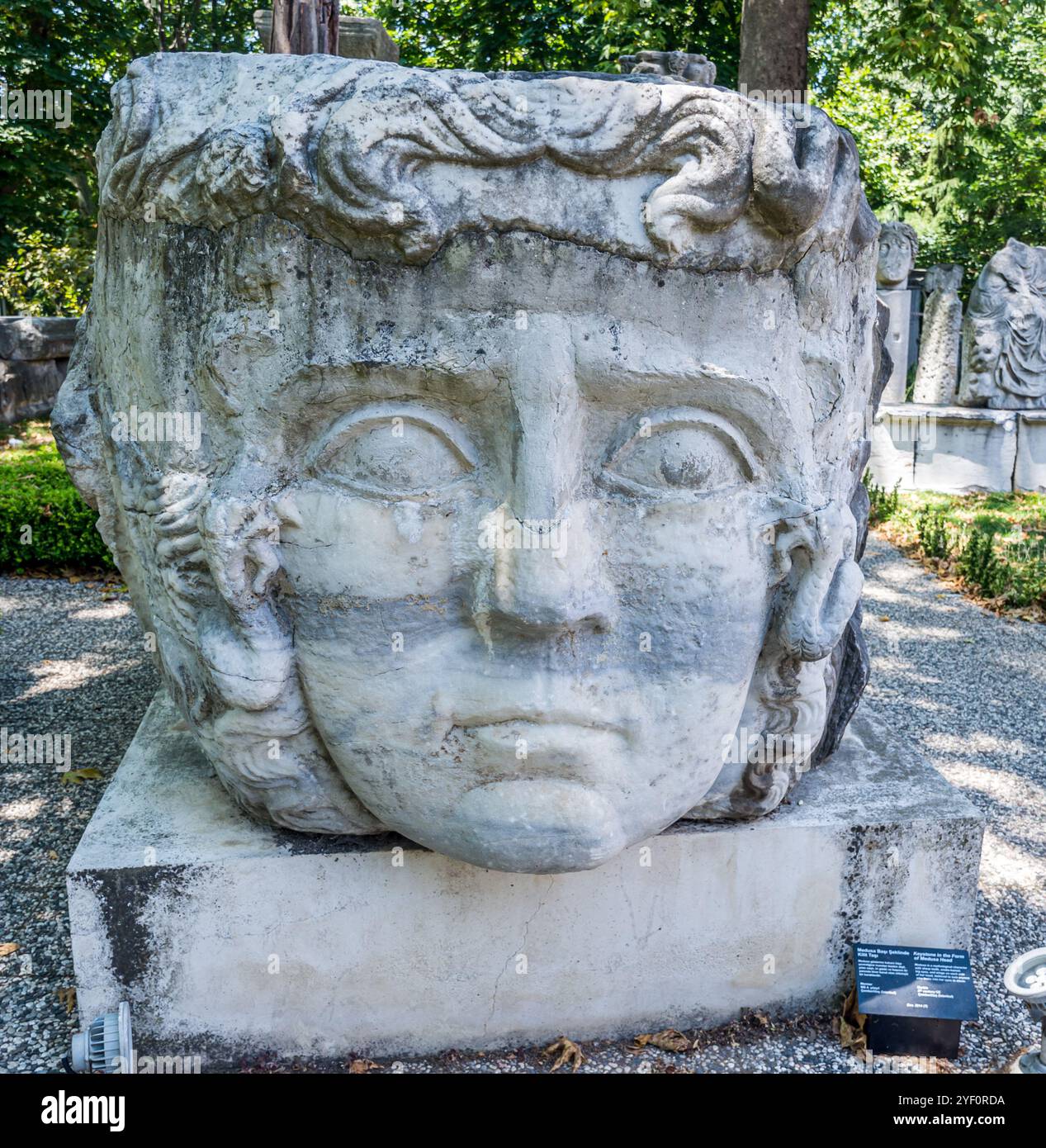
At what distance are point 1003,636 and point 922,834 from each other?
160 inches

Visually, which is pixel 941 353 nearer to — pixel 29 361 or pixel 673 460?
pixel 29 361

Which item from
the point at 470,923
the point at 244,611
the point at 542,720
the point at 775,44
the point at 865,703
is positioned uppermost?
the point at 775,44

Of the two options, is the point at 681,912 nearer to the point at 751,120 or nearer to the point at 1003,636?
the point at 751,120

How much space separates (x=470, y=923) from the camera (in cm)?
267

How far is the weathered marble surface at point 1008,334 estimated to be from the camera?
34.9ft

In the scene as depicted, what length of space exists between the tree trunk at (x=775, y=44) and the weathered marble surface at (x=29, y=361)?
7.44m

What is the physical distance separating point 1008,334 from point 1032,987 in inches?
389

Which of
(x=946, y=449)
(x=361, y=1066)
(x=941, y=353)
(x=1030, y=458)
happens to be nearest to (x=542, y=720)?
(x=361, y=1066)

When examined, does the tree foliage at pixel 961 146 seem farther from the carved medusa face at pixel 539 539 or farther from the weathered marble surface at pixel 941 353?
the carved medusa face at pixel 539 539

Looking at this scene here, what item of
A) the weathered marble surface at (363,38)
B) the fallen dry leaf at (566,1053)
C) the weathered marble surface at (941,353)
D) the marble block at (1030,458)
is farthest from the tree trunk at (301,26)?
the weathered marble surface at (941,353)

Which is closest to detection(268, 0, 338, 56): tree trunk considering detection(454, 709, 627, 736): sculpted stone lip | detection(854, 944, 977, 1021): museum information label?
detection(454, 709, 627, 736): sculpted stone lip

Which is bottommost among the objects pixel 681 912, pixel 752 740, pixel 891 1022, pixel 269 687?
pixel 891 1022

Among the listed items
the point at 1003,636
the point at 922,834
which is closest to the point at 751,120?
the point at 922,834

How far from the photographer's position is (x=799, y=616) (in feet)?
8.00
